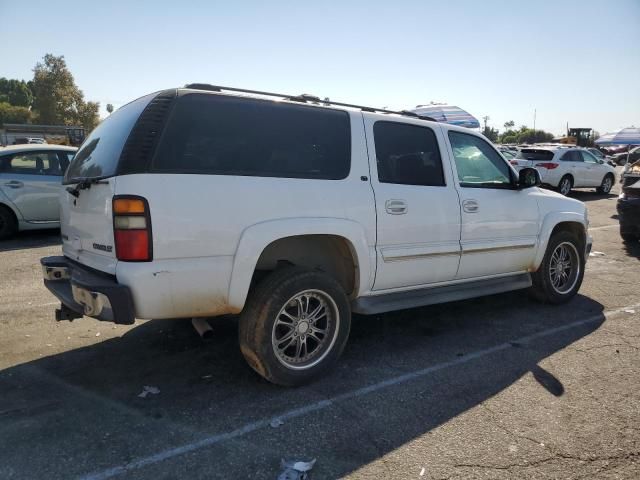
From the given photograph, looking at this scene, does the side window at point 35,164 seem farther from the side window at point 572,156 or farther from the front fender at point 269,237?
the side window at point 572,156

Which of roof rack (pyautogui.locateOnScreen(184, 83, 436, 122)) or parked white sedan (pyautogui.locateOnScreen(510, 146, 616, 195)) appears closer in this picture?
roof rack (pyautogui.locateOnScreen(184, 83, 436, 122))

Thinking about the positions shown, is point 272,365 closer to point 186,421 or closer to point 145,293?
point 186,421

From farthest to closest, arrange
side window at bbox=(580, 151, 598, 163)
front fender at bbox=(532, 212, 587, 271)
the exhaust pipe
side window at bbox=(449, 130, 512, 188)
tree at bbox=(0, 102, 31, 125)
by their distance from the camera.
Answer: tree at bbox=(0, 102, 31, 125), side window at bbox=(580, 151, 598, 163), front fender at bbox=(532, 212, 587, 271), side window at bbox=(449, 130, 512, 188), the exhaust pipe

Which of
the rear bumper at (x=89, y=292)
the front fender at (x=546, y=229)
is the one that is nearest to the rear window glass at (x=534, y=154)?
the front fender at (x=546, y=229)

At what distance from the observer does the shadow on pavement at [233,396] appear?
8.34 feet

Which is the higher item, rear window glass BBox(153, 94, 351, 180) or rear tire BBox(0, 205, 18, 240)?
rear window glass BBox(153, 94, 351, 180)

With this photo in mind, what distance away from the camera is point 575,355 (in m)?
3.96

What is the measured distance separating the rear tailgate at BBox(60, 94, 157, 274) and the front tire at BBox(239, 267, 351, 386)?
3.12ft

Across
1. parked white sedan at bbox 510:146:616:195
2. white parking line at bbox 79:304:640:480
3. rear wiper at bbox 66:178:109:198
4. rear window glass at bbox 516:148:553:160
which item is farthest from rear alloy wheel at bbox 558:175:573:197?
rear wiper at bbox 66:178:109:198

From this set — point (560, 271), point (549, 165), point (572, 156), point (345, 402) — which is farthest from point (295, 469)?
point (572, 156)

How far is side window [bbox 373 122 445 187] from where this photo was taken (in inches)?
148

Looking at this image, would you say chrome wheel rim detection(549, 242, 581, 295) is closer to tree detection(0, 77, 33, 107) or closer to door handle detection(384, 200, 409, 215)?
door handle detection(384, 200, 409, 215)

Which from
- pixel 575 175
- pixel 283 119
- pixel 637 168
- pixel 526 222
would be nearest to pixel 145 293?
pixel 283 119

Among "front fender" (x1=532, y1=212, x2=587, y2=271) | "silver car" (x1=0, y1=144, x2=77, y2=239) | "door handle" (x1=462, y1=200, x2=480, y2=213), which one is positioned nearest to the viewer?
"door handle" (x1=462, y1=200, x2=480, y2=213)
